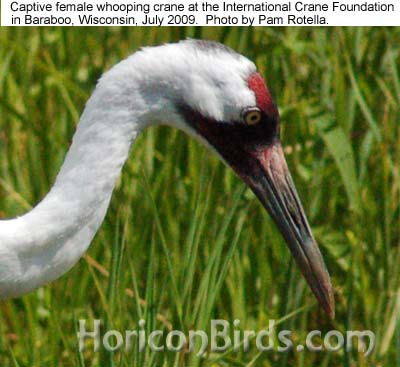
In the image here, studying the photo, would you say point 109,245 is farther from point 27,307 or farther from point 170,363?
point 170,363

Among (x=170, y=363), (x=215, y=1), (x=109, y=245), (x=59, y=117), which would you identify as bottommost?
(x=170, y=363)

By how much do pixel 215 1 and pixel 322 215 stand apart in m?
0.73

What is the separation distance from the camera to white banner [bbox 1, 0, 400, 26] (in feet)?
12.9

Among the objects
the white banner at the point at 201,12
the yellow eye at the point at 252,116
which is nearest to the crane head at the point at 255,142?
the yellow eye at the point at 252,116

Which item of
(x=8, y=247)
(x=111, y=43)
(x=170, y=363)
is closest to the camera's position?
(x=8, y=247)

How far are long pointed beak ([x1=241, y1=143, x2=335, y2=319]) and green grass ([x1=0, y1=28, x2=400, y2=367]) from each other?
0.16 metres

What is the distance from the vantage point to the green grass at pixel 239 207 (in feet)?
11.0

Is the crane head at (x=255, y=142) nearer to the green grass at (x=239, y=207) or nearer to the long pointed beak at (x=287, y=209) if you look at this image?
the long pointed beak at (x=287, y=209)

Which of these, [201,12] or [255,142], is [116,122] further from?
[201,12]

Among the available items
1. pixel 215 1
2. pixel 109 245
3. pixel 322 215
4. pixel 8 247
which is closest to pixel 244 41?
pixel 215 1

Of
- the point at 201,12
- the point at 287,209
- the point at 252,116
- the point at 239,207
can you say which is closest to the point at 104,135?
the point at 252,116

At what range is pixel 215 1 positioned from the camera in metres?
3.99

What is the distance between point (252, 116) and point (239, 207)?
3.16 feet

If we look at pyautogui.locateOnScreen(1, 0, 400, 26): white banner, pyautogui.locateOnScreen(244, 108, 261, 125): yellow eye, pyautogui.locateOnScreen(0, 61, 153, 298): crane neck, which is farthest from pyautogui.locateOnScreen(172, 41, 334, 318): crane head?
pyautogui.locateOnScreen(1, 0, 400, 26): white banner
